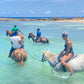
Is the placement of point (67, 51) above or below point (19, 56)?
above

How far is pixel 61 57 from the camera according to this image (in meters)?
7.03

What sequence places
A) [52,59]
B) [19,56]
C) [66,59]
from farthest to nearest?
[19,56], [52,59], [66,59]

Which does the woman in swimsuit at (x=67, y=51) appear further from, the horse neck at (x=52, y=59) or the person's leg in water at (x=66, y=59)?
the horse neck at (x=52, y=59)

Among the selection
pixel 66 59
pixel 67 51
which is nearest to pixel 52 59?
pixel 66 59

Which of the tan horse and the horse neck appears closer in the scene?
the horse neck

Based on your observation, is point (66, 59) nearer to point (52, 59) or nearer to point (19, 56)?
point (52, 59)

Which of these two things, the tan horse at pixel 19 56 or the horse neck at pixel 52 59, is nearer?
the horse neck at pixel 52 59

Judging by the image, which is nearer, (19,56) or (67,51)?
(67,51)

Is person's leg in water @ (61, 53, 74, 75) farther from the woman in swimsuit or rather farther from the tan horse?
the tan horse

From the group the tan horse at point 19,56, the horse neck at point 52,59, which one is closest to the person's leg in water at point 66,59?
the horse neck at point 52,59

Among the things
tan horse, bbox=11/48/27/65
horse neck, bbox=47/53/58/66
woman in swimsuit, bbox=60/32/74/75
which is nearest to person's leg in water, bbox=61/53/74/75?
woman in swimsuit, bbox=60/32/74/75

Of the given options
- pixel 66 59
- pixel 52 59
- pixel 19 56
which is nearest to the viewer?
pixel 66 59

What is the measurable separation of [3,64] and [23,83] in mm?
2923

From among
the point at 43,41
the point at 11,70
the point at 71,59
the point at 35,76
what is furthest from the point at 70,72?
the point at 43,41
